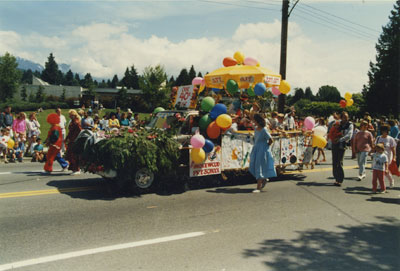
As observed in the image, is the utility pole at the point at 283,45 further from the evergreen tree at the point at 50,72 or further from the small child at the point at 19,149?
the evergreen tree at the point at 50,72

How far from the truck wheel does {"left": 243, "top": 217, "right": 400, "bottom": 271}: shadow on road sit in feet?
11.5

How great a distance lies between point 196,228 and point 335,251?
83.2 inches

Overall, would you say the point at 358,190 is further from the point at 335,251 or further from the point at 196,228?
the point at 196,228

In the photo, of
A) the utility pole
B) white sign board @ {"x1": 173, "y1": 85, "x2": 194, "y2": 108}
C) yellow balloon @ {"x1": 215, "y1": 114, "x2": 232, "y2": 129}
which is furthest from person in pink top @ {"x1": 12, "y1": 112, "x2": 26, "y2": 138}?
the utility pole

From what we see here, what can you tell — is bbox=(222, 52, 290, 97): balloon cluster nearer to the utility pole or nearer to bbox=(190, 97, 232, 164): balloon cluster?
bbox=(190, 97, 232, 164): balloon cluster

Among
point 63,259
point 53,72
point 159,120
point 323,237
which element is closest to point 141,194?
point 159,120

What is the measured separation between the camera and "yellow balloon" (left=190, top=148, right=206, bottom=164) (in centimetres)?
774

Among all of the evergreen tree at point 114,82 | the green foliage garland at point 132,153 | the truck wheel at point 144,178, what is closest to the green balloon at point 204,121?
the green foliage garland at point 132,153

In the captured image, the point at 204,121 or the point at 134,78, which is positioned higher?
the point at 134,78

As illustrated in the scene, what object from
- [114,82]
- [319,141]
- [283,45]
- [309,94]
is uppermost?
[114,82]

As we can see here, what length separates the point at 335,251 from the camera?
460 centimetres

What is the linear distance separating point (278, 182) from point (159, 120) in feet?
12.7

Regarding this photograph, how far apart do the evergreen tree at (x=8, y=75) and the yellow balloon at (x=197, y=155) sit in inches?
3867

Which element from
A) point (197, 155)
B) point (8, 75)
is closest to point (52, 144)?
point (197, 155)
